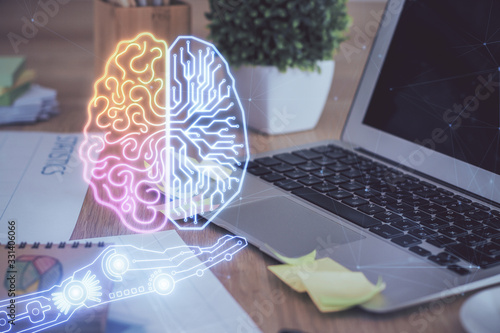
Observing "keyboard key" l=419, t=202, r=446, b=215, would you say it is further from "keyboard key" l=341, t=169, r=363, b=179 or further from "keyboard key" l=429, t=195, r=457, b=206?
"keyboard key" l=341, t=169, r=363, b=179

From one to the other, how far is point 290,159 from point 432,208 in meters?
0.25

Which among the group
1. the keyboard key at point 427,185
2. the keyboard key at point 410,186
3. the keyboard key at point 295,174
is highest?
the keyboard key at point 427,185

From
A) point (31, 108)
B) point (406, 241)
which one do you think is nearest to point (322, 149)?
point (406, 241)

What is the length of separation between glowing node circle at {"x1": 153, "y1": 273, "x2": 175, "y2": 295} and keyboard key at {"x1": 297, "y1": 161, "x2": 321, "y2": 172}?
34 centimetres

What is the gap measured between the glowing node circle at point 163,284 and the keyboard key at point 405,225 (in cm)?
28

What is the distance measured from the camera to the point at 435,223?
0.62 meters

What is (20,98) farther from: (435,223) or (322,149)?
(435,223)

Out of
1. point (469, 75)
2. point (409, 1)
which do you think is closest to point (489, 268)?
point (469, 75)

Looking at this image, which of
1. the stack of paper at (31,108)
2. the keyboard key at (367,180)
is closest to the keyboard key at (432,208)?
the keyboard key at (367,180)

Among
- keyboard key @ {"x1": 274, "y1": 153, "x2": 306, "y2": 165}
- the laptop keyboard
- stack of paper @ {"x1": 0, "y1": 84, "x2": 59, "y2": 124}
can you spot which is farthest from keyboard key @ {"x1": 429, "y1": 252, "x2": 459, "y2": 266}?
stack of paper @ {"x1": 0, "y1": 84, "x2": 59, "y2": 124}

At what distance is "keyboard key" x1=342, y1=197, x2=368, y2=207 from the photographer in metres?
0.68

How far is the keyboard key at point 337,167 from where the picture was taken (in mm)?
803

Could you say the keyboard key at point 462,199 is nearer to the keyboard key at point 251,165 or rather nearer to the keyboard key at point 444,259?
the keyboard key at point 444,259

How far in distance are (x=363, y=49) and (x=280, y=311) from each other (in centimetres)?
100
